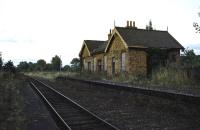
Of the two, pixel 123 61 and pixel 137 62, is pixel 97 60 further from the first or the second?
pixel 137 62

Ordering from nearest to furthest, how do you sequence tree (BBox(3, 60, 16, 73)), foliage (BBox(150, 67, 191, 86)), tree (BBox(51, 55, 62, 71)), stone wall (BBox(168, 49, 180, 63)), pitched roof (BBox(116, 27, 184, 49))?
foliage (BBox(150, 67, 191, 86)) < pitched roof (BBox(116, 27, 184, 49)) < stone wall (BBox(168, 49, 180, 63)) < tree (BBox(3, 60, 16, 73)) < tree (BBox(51, 55, 62, 71))

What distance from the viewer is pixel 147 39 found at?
1227 inches

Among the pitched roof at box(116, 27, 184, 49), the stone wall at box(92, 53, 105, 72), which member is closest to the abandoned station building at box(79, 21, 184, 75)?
the pitched roof at box(116, 27, 184, 49)

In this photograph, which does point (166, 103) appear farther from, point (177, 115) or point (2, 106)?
point (2, 106)

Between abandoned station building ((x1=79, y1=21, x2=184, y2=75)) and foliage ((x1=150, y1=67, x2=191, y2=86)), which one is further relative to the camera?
abandoned station building ((x1=79, y1=21, x2=184, y2=75))

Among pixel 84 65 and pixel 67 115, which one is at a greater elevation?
pixel 84 65

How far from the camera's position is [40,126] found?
9.01 metres

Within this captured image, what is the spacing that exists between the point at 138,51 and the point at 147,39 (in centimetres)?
253

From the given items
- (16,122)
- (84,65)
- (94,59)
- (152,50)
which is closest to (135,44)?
(152,50)

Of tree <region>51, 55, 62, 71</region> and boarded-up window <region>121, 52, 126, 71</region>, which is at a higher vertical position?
tree <region>51, 55, 62, 71</region>

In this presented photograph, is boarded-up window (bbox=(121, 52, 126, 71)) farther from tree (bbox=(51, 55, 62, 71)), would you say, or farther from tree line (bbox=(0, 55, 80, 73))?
tree (bbox=(51, 55, 62, 71))

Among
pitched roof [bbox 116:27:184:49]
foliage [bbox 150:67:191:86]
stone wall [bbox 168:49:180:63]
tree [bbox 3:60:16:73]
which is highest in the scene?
pitched roof [bbox 116:27:184:49]

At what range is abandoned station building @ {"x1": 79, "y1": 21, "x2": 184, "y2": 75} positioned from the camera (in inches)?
1153

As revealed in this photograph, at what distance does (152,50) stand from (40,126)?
71.0ft
